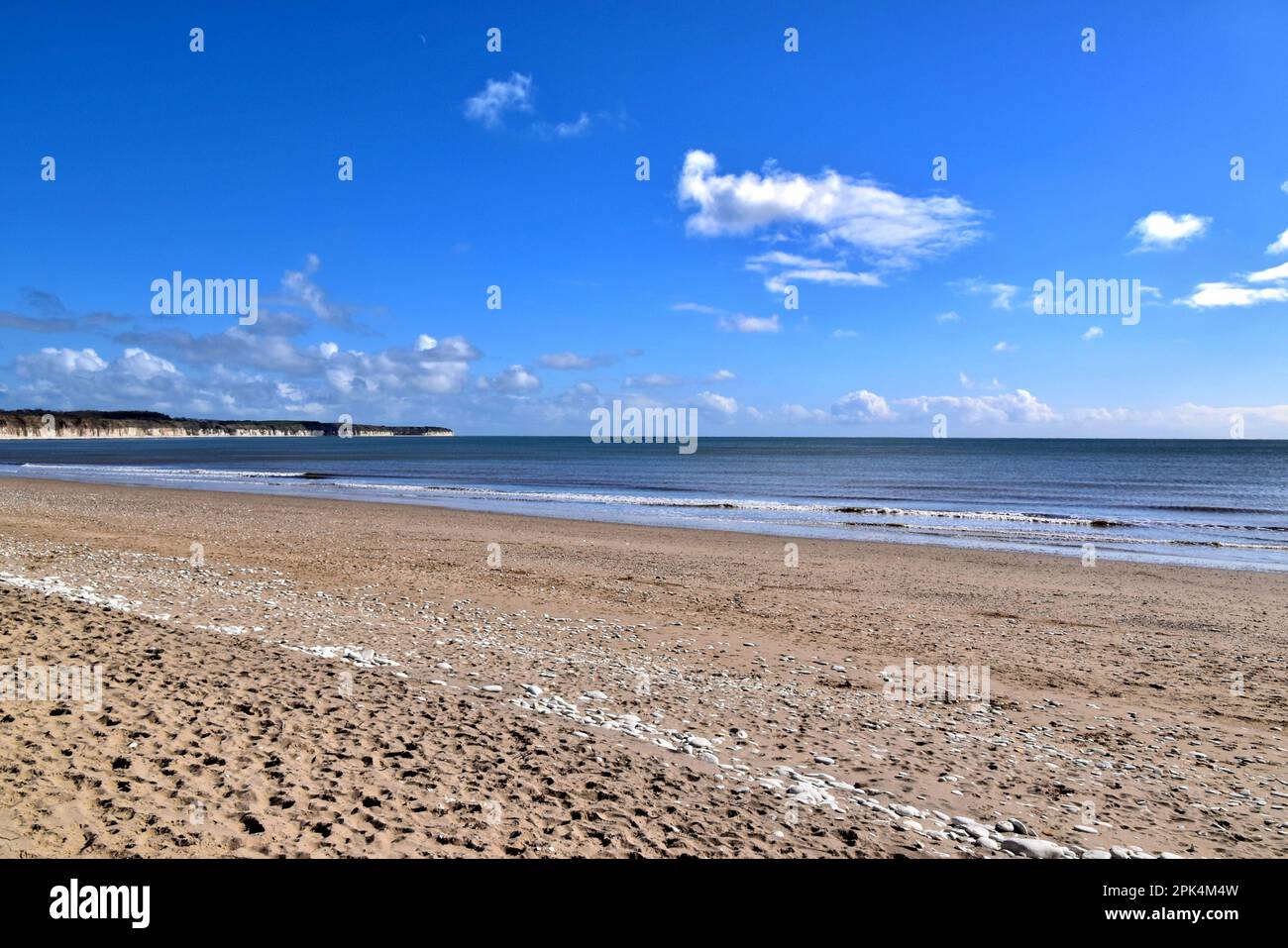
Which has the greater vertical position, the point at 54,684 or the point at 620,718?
the point at 54,684

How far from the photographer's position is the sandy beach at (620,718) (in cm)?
506

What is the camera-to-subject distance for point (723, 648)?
10789mm

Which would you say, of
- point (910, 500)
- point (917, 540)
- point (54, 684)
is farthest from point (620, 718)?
point (910, 500)
